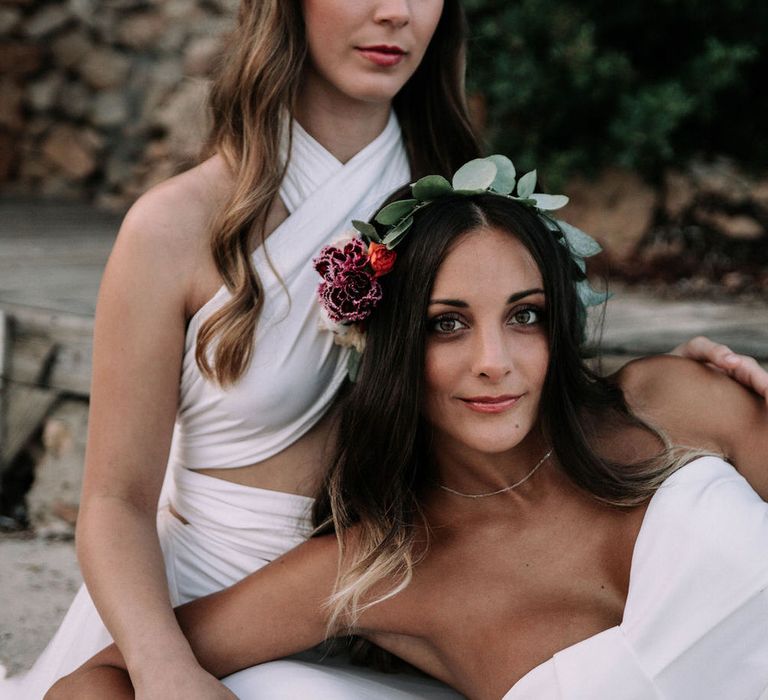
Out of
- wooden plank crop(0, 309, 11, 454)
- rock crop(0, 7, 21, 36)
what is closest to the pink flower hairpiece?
wooden plank crop(0, 309, 11, 454)

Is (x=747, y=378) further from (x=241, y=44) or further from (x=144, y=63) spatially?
(x=144, y=63)

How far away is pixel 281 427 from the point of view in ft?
8.12

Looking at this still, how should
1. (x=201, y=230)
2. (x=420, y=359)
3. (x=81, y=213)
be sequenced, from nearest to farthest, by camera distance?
(x=420, y=359)
(x=201, y=230)
(x=81, y=213)

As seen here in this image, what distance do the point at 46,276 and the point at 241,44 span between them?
7.40 feet

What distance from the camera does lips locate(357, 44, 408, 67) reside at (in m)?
2.37

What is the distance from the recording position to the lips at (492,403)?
6.85 ft

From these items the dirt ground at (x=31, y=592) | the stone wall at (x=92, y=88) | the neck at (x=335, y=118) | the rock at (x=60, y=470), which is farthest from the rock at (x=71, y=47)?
the neck at (x=335, y=118)

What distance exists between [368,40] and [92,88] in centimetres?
442

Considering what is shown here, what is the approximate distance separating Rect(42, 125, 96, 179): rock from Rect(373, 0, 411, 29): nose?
439 cm

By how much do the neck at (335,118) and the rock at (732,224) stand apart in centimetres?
241

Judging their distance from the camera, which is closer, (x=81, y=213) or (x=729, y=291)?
(x=729, y=291)

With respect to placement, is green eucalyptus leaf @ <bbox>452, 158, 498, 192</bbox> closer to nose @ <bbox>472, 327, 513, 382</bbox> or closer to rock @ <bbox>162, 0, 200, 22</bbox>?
nose @ <bbox>472, 327, 513, 382</bbox>

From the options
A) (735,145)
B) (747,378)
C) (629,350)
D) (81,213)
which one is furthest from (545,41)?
(81,213)

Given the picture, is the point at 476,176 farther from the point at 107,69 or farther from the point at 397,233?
the point at 107,69
